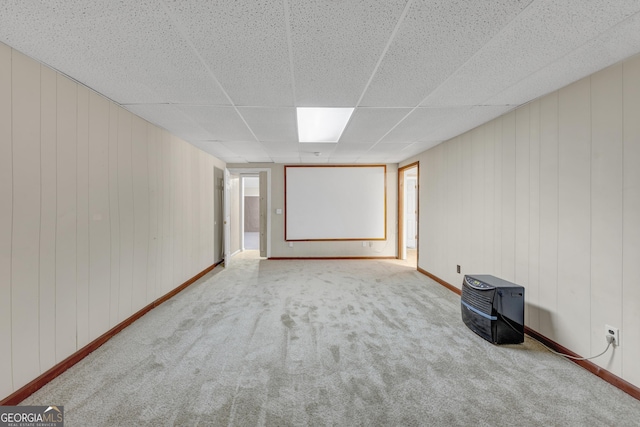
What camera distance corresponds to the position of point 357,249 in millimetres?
6133

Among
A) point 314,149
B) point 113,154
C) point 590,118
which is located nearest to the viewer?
point 590,118

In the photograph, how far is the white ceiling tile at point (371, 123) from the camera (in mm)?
2666

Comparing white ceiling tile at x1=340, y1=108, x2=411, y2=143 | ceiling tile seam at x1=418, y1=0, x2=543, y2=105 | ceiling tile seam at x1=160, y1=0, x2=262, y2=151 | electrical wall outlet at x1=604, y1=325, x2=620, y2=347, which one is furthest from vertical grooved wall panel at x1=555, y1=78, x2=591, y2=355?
ceiling tile seam at x1=160, y1=0, x2=262, y2=151

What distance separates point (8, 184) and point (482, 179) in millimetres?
4324

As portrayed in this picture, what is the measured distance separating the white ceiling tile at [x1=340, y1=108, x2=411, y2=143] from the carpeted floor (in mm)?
2263

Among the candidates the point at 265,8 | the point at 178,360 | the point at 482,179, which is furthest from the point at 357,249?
the point at 265,8

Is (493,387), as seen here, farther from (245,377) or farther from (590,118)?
(590,118)

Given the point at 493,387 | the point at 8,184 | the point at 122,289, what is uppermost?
the point at 8,184

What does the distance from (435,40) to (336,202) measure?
15.2 feet

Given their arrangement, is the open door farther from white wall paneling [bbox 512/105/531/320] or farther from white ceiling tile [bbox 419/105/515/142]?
white wall paneling [bbox 512/105/531/320]

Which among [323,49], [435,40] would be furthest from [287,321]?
[435,40]

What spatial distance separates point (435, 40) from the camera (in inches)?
60.4

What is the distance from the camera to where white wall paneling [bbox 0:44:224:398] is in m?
1.58

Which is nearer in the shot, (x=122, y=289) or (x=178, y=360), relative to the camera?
(x=178, y=360)
